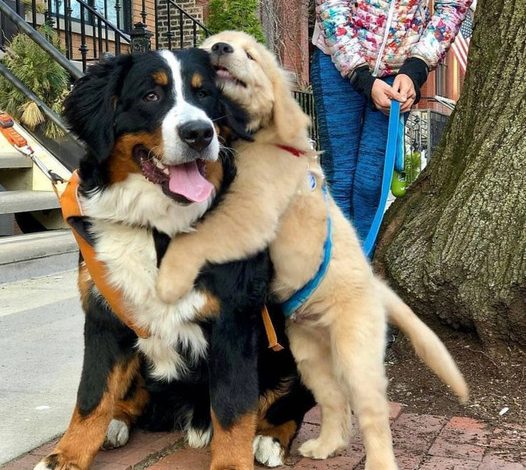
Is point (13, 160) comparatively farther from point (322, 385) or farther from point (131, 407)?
point (322, 385)

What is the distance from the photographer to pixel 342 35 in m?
4.06

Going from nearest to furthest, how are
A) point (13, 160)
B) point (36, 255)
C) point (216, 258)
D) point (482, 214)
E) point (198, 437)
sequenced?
1. point (216, 258)
2. point (198, 437)
3. point (482, 214)
4. point (36, 255)
5. point (13, 160)

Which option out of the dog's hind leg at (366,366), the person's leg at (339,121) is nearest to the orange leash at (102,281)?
the dog's hind leg at (366,366)

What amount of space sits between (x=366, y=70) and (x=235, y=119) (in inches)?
50.8

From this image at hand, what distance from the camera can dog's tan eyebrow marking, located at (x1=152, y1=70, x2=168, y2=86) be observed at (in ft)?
9.38

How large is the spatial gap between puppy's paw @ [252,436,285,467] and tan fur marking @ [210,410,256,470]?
0.26m

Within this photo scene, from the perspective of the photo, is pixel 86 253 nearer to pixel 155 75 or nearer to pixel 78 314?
pixel 155 75

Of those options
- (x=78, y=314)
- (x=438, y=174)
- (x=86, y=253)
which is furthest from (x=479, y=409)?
(x=78, y=314)

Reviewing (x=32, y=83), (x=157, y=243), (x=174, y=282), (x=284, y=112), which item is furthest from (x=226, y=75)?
(x=32, y=83)

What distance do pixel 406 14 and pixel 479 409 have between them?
204 cm

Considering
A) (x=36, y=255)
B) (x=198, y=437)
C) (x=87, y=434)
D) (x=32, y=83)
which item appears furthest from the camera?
(x=32, y=83)

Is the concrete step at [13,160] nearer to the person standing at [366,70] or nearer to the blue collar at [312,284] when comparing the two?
the person standing at [366,70]

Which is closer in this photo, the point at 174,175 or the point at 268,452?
the point at 174,175

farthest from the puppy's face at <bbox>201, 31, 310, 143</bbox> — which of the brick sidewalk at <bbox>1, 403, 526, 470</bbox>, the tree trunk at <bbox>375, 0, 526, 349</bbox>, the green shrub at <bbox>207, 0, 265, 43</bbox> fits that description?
the green shrub at <bbox>207, 0, 265, 43</bbox>
